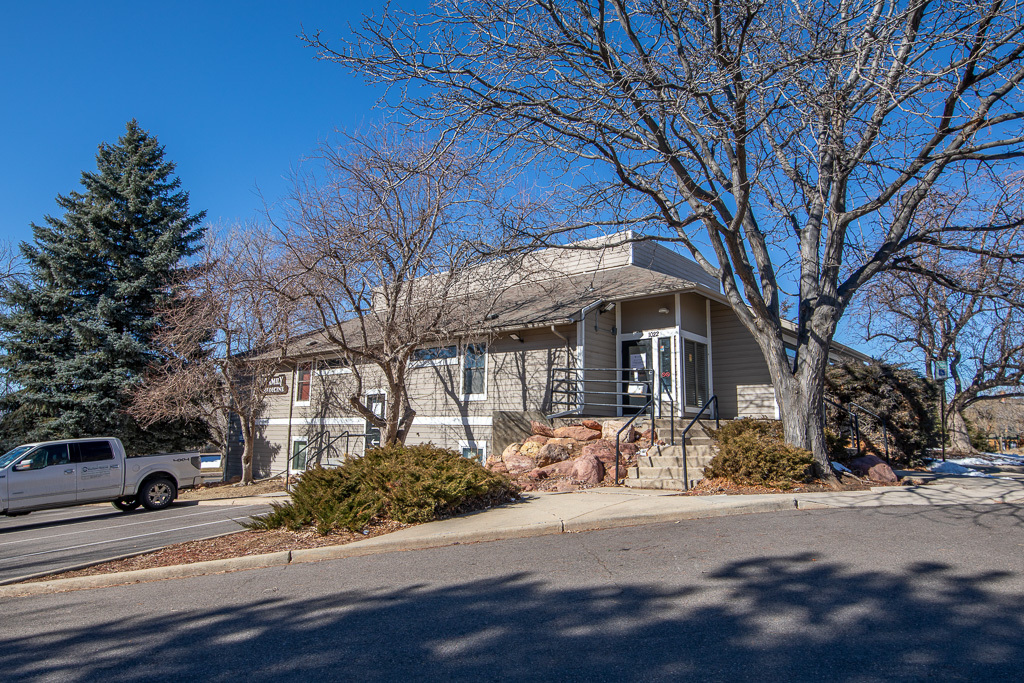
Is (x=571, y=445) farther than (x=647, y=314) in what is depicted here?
No

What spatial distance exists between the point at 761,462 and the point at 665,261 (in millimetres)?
10741

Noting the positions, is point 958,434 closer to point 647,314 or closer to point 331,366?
point 647,314

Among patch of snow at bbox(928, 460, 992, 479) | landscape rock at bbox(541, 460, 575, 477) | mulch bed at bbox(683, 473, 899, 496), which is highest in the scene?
landscape rock at bbox(541, 460, 575, 477)

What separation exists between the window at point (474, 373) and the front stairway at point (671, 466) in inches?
228

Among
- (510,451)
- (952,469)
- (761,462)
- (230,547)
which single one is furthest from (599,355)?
(230,547)

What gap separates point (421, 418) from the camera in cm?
1894

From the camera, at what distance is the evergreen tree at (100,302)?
879 inches

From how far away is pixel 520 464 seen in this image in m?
12.9

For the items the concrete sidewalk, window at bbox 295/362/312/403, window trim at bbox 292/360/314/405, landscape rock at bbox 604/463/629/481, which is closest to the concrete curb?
the concrete sidewalk

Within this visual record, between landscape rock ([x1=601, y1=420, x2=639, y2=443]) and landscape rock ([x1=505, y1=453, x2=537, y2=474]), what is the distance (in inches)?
72.1

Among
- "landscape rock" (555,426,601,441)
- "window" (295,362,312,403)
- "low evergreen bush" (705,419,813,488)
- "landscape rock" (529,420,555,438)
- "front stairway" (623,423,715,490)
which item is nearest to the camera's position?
"low evergreen bush" (705,419,813,488)

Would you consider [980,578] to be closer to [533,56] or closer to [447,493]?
[447,493]

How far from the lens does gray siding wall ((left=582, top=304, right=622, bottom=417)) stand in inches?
639

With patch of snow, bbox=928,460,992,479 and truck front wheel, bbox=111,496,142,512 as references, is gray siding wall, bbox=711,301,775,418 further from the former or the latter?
truck front wheel, bbox=111,496,142,512
